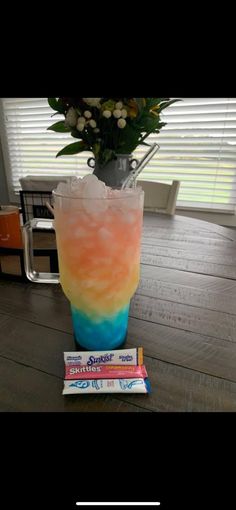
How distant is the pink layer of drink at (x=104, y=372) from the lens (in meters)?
0.34

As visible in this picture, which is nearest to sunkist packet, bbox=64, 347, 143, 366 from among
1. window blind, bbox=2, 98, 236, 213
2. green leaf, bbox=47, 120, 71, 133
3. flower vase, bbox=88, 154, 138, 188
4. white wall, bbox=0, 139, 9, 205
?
flower vase, bbox=88, 154, 138, 188

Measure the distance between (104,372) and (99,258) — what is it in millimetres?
146

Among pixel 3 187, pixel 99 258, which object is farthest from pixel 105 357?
pixel 3 187

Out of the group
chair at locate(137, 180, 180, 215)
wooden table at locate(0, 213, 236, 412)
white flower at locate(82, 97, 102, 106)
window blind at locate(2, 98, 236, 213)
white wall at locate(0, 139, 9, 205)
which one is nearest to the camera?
wooden table at locate(0, 213, 236, 412)

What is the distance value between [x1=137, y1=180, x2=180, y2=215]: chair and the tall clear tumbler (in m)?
1.12

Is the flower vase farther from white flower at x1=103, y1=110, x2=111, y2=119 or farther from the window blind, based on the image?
the window blind

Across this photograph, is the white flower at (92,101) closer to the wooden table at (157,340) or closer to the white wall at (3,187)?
the wooden table at (157,340)

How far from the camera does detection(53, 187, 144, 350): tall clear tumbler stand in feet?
1.05

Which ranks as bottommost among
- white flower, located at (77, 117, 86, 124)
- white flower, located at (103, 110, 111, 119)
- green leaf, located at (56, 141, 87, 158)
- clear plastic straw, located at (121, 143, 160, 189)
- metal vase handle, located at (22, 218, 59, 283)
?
metal vase handle, located at (22, 218, 59, 283)

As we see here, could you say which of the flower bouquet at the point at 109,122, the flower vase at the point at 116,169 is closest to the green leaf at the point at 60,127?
the flower bouquet at the point at 109,122

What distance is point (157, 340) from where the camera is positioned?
0.41 m
